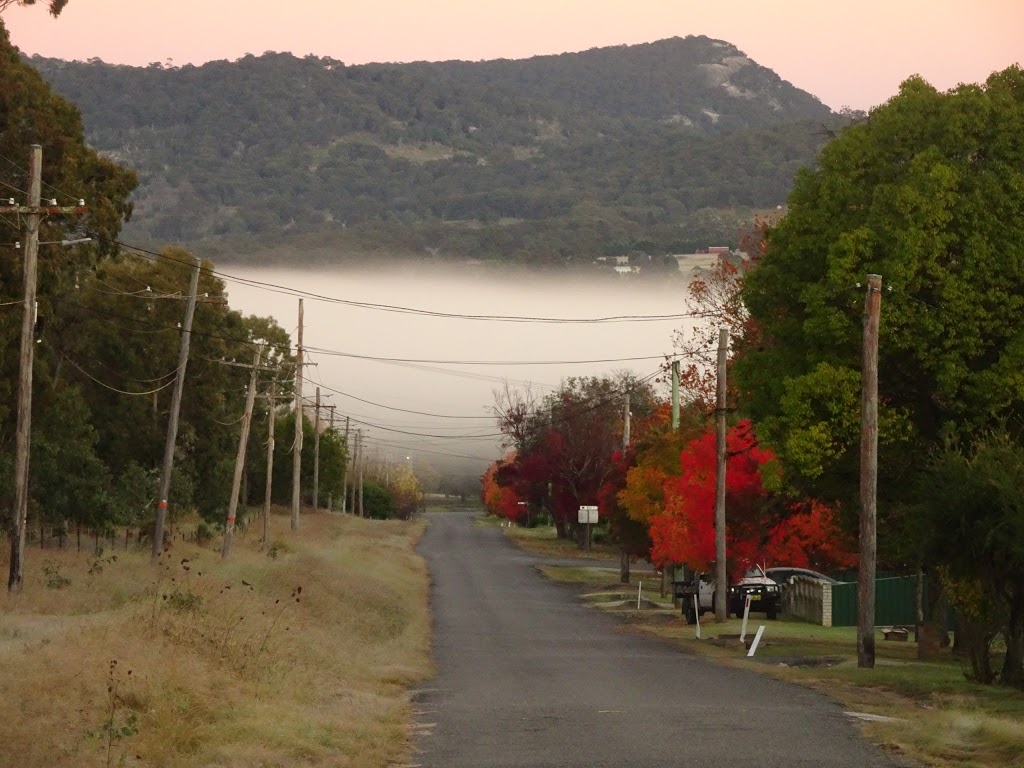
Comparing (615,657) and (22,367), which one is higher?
(22,367)

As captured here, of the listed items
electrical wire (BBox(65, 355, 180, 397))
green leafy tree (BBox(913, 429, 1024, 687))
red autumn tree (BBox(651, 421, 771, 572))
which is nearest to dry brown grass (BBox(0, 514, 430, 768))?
green leafy tree (BBox(913, 429, 1024, 687))

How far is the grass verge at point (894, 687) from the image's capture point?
13867mm

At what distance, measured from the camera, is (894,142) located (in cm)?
2783

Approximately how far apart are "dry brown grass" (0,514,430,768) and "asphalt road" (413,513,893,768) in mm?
732

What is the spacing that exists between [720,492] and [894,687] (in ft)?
54.2

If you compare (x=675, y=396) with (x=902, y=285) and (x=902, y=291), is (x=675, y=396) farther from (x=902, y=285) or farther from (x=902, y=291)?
(x=902, y=285)

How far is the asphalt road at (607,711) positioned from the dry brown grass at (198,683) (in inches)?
28.8

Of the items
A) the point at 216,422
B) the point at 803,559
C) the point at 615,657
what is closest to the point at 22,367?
the point at 615,657

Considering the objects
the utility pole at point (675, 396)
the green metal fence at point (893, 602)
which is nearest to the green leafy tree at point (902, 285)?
the green metal fence at point (893, 602)

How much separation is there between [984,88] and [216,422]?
49.3 metres

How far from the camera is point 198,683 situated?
15.0 metres

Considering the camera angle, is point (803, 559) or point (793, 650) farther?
point (803, 559)

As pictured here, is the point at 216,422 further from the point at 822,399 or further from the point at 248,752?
the point at 248,752

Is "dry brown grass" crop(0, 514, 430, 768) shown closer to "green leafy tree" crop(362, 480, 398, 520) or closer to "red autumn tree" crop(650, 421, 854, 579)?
"red autumn tree" crop(650, 421, 854, 579)
